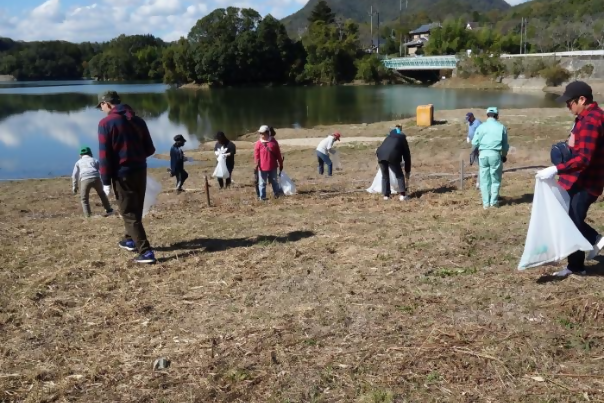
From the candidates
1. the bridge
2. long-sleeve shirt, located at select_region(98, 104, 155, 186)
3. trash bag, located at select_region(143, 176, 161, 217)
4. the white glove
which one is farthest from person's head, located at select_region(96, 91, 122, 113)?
the bridge

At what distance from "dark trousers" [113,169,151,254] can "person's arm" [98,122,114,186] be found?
6.5 inches

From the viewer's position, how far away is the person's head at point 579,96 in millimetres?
4711

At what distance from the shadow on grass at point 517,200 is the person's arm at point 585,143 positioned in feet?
14.6

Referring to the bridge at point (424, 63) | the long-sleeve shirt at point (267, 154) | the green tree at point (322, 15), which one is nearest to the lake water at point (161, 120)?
the long-sleeve shirt at point (267, 154)

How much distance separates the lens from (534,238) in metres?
5.02

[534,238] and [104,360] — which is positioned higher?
[534,238]

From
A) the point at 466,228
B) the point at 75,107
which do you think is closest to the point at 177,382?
the point at 466,228

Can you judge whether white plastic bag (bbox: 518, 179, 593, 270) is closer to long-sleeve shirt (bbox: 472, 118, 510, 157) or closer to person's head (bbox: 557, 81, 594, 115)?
person's head (bbox: 557, 81, 594, 115)

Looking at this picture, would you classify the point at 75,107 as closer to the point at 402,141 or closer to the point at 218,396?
the point at 402,141

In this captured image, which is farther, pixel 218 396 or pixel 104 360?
pixel 104 360

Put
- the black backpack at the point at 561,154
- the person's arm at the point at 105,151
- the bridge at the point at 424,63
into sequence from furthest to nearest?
the bridge at the point at 424,63, the person's arm at the point at 105,151, the black backpack at the point at 561,154

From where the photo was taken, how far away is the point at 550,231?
16.3 ft

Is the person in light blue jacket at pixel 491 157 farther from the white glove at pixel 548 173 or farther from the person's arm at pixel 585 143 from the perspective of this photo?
the person's arm at pixel 585 143

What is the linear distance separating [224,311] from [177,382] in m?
1.14
